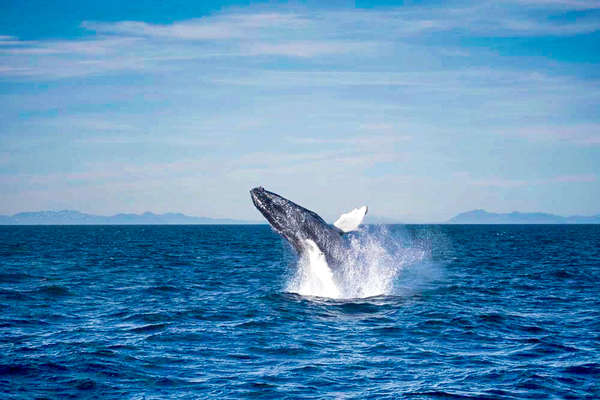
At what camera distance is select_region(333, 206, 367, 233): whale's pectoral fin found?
658 inches

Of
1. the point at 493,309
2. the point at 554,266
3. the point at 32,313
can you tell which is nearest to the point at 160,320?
the point at 32,313

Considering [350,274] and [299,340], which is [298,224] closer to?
[350,274]

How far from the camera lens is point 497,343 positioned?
45.8ft

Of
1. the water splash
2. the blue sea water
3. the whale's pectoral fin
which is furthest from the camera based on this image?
the water splash

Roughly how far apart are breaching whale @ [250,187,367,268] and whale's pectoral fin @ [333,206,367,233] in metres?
0.41

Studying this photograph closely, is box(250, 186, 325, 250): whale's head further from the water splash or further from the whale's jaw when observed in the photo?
the water splash

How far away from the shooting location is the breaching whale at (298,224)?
694 inches

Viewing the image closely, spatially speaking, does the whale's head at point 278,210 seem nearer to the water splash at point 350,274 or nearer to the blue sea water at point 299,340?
the water splash at point 350,274

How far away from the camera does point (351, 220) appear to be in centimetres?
1695

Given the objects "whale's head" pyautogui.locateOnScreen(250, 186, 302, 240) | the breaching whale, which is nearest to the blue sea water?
the breaching whale

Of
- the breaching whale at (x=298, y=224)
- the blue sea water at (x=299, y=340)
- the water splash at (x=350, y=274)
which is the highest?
the breaching whale at (x=298, y=224)

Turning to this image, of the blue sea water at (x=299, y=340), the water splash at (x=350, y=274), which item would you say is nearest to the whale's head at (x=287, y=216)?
the water splash at (x=350, y=274)

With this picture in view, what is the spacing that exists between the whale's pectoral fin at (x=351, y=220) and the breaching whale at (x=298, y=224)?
16.3 inches

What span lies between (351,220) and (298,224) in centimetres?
178
